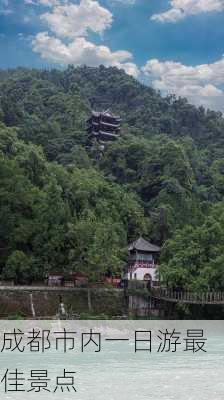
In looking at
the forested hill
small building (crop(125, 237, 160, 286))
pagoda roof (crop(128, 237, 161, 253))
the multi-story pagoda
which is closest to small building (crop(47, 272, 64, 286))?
the forested hill

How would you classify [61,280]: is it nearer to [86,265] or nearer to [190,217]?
[86,265]

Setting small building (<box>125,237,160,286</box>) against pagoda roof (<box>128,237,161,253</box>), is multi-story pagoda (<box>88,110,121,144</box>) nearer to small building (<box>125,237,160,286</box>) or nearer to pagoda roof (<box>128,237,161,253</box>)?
pagoda roof (<box>128,237,161,253</box>)

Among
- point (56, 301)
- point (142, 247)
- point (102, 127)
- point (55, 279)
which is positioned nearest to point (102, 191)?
point (142, 247)

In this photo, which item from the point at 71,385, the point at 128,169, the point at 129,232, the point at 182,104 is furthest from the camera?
the point at 182,104

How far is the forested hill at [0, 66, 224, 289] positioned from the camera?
30703 millimetres

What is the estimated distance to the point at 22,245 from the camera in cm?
3309

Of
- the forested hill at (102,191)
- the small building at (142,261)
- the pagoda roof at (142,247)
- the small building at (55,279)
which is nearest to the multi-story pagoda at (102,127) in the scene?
the forested hill at (102,191)

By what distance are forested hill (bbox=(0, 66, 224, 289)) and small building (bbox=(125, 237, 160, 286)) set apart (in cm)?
94

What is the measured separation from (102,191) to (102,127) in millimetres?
24155

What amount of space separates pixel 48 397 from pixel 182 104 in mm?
80487

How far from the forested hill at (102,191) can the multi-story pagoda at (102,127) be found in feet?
4.24

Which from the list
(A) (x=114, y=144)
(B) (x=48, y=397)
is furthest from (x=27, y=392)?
(A) (x=114, y=144)

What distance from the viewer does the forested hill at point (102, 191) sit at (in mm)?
30703

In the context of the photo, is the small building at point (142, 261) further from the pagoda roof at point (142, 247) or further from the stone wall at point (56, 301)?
the stone wall at point (56, 301)
